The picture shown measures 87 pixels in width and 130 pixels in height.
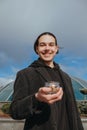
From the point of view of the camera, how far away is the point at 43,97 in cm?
361

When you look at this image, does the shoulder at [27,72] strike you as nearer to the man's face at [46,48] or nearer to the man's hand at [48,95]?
the man's face at [46,48]

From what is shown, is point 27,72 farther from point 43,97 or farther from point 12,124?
point 12,124

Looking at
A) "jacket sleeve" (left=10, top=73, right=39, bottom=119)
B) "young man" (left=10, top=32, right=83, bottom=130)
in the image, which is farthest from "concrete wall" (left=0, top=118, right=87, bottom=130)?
"jacket sleeve" (left=10, top=73, right=39, bottom=119)

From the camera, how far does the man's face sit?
4.24m

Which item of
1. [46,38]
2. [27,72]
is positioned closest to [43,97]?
[27,72]

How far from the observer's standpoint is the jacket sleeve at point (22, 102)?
→ 384 centimetres

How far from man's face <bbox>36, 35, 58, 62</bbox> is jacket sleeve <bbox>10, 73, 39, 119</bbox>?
354 mm

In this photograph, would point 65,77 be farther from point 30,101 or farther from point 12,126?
point 12,126

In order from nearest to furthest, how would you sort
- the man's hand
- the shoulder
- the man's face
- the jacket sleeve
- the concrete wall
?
the man's hand
the jacket sleeve
the shoulder
the man's face
the concrete wall

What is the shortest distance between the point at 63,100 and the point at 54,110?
8.0 inches

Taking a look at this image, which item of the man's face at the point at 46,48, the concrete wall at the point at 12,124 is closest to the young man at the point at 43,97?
the man's face at the point at 46,48

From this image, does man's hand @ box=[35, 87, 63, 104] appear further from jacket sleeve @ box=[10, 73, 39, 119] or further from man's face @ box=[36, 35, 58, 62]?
man's face @ box=[36, 35, 58, 62]

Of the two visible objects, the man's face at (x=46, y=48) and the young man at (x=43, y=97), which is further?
the man's face at (x=46, y=48)

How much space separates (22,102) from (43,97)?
35 centimetres
